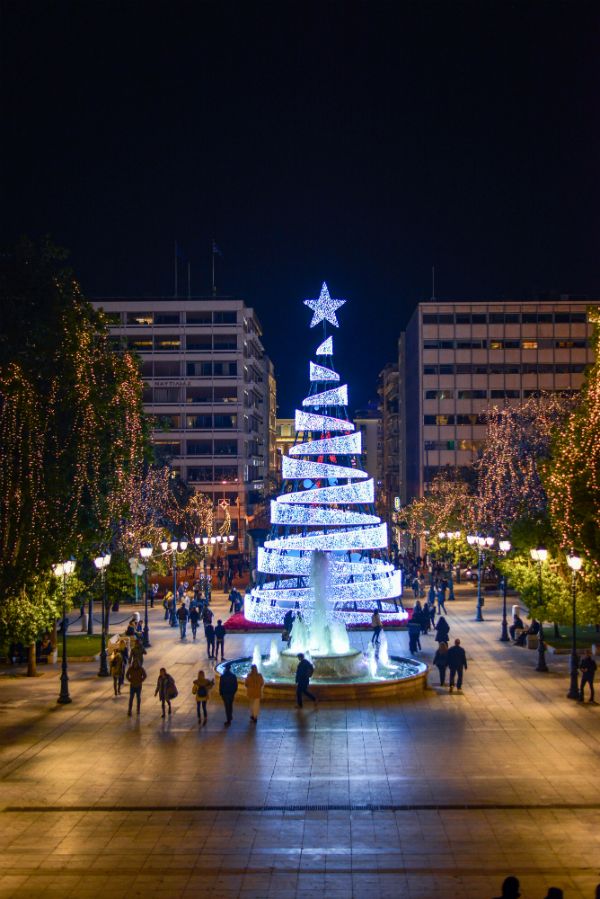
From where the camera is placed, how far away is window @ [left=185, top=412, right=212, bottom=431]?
97.6m

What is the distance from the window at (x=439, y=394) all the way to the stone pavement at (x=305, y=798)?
68860mm

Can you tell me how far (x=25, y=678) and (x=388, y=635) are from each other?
15.7 m

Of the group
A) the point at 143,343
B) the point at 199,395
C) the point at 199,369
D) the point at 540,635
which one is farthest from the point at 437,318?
the point at 540,635

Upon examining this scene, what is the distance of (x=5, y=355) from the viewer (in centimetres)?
3578

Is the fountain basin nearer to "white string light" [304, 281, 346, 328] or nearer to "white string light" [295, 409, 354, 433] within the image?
"white string light" [295, 409, 354, 433]

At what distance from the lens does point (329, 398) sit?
1634 inches

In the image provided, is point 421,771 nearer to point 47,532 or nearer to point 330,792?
point 330,792

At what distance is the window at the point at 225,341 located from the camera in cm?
9788

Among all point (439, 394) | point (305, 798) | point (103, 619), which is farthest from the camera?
point (439, 394)

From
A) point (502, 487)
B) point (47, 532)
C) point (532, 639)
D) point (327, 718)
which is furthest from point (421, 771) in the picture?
point (502, 487)

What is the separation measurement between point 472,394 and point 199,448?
25.8 meters

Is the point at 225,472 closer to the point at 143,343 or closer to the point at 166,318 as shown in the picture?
the point at 143,343

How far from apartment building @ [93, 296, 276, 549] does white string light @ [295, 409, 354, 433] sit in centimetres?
5597

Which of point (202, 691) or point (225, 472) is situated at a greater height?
point (225, 472)
